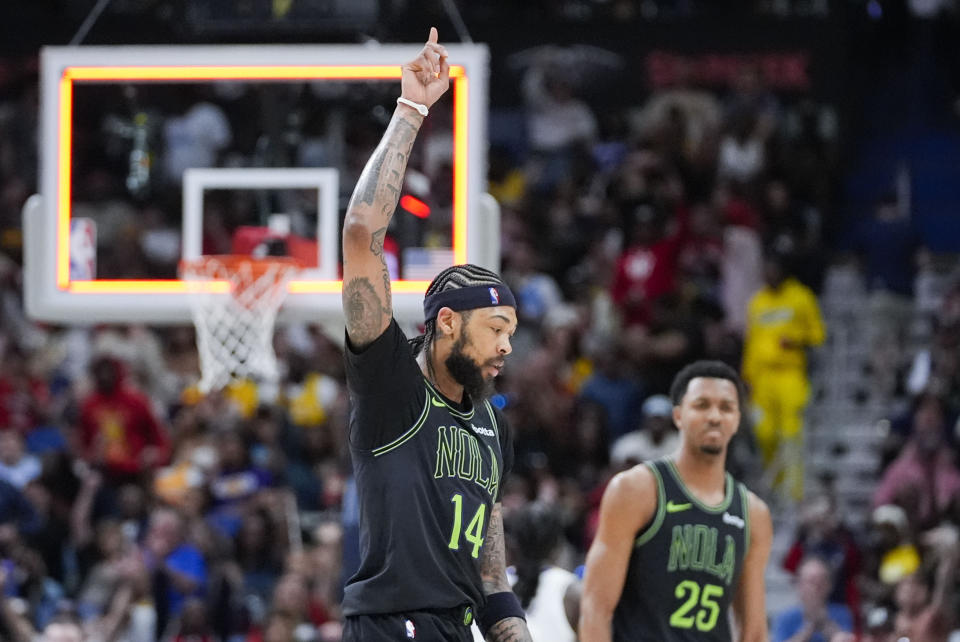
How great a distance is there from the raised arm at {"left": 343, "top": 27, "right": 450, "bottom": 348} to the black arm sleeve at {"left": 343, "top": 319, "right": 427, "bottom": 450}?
4cm

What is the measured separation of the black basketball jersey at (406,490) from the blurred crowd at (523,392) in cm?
383

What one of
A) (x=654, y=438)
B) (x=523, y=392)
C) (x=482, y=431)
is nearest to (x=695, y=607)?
(x=482, y=431)

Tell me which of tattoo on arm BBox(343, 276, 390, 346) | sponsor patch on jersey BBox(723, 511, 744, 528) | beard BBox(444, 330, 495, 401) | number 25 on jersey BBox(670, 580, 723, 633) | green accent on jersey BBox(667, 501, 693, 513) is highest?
tattoo on arm BBox(343, 276, 390, 346)

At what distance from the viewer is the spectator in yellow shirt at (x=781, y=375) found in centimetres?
1369

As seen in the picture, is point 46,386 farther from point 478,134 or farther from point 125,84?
point 478,134

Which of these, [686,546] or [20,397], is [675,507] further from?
[20,397]

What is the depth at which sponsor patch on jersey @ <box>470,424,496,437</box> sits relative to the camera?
4574 millimetres

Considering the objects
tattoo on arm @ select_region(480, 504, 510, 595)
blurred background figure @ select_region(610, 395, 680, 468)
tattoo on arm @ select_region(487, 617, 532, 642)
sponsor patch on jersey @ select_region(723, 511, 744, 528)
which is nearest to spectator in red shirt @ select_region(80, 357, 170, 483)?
blurred background figure @ select_region(610, 395, 680, 468)

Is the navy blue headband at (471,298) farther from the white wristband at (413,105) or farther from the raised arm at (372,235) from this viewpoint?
the white wristband at (413,105)

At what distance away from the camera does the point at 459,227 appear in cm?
804

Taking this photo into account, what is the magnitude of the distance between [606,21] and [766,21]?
1.78 m

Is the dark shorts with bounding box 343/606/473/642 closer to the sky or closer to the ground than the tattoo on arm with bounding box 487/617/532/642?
closer to the sky

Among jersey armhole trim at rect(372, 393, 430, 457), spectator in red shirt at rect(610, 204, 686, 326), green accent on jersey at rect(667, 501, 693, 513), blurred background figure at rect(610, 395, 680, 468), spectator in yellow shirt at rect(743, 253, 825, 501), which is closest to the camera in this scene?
jersey armhole trim at rect(372, 393, 430, 457)

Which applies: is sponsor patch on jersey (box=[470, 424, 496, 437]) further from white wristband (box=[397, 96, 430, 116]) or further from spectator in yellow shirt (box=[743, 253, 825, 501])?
spectator in yellow shirt (box=[743, 253, 825, 501])
